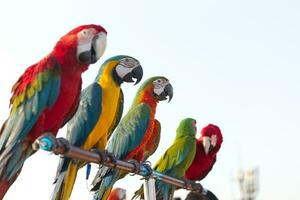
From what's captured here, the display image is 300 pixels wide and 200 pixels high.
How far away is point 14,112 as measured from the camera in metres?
2.84

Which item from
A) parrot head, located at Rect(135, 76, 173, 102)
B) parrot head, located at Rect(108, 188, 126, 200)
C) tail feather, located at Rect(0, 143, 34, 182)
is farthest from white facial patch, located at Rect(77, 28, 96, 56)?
parrot head, located at Rect(108, 188, 126, 200)

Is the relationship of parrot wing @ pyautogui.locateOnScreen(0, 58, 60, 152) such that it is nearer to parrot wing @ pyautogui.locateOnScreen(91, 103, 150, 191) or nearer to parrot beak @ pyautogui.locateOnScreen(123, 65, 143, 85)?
parrot beak @ pyautogui.locateOnScreen(123, 65, 143, 85)

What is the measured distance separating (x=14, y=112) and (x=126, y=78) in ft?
3.82

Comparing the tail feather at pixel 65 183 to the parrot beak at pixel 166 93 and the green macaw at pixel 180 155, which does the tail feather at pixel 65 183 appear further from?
the green macaw at pixel 180 155

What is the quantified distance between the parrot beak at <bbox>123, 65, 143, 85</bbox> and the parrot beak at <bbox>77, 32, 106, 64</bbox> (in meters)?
0.72

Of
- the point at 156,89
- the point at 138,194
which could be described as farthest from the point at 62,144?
the point at 156,89

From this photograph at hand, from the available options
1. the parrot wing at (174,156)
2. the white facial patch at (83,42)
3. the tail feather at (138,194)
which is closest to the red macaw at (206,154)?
the parrot wing at (174,156)

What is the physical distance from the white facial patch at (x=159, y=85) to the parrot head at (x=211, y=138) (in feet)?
3.38

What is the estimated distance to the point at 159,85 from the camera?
4.52 m

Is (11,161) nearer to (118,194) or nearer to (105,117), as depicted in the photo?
(105,117)

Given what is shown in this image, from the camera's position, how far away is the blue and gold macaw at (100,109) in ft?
11.3

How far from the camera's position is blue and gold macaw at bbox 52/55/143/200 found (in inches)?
135

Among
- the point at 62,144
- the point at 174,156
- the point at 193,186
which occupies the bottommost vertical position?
the point at 62,144

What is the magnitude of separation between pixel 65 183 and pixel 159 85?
172 cm
